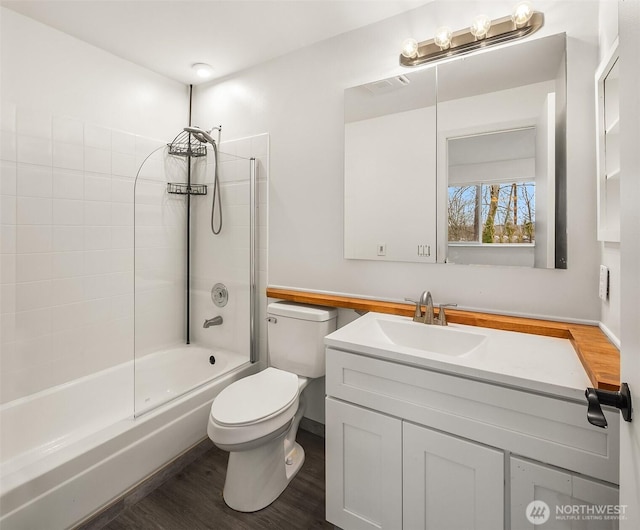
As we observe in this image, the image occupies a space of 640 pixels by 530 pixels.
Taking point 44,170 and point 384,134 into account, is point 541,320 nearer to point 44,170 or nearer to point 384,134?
point 384,134

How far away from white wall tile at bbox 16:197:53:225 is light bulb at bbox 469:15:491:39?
2323mm

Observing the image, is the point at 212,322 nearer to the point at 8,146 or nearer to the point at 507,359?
the point at 8,146

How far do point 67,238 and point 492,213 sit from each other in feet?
7.50

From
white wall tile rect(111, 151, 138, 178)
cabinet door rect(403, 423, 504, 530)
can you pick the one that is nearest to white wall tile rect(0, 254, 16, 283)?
white wall tile rect(111, 151, 138, 178)

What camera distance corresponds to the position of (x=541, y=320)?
146 centimetres

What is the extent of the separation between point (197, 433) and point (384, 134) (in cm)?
198

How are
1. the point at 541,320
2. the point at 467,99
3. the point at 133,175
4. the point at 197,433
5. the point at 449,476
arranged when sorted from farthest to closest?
the point at 133,175 → the point at 197,433 → the point at 467,99 → the point at 541,320 → the point at 449,476

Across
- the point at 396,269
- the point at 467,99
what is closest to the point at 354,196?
the point at 396,269

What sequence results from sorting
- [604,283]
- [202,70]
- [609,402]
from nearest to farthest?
1. [609,402]
2. [604,283]
3. [202,70]

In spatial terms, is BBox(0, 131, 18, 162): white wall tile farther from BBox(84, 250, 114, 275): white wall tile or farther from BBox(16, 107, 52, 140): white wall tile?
BBox(84, 250, 114, 275): white wall tile

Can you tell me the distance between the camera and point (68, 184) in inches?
74.4

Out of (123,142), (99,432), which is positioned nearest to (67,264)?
(123,142)

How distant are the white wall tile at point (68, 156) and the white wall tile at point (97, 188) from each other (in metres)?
0.08

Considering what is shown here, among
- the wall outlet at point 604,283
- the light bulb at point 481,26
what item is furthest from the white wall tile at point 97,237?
the wall outlet at point 604,283
